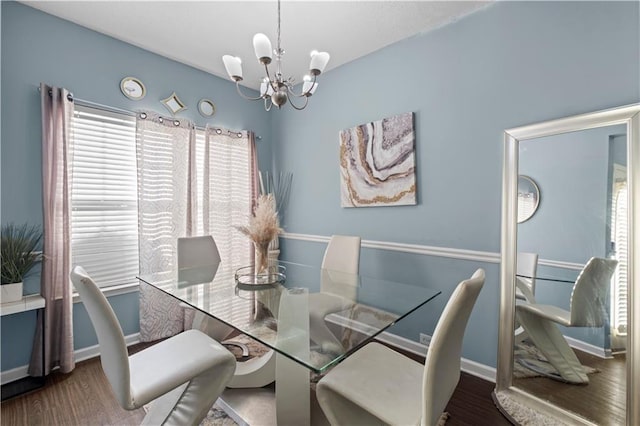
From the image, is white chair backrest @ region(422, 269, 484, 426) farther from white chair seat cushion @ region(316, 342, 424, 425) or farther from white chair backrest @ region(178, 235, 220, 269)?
white chair backrest @ region(178, 235, 220, 269)

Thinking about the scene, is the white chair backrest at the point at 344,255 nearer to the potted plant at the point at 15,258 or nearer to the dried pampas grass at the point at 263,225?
the dried pampas grass at the point at 263,225

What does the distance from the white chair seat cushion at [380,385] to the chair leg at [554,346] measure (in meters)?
1.02

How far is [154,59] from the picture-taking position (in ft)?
9.11

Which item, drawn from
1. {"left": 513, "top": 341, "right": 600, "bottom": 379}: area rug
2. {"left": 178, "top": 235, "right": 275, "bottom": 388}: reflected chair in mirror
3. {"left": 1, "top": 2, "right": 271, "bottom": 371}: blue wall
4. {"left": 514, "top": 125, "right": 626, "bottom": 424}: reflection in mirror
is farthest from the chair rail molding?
{"left": 1, "top": 2, "right": 271, "bottom": 371}: blue wall

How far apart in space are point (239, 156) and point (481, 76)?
2.51 m

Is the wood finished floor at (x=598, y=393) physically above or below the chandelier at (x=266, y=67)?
below

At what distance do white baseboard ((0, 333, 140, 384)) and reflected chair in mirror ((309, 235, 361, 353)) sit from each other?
1.46m


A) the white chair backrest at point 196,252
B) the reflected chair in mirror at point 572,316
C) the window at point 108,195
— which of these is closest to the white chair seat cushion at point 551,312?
the reflected chair in mirror at point 572,316

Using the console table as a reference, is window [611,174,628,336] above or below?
above

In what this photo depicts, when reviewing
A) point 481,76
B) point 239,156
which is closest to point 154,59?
point 239,156

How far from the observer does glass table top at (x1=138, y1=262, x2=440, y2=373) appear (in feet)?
3.81

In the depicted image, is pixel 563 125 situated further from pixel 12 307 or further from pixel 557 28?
pixel 12 307

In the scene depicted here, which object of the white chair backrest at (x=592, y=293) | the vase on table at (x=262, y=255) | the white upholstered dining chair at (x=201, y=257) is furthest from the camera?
the white upholstered dining chair at (x=201, y=257)

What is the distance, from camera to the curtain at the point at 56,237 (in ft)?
6.94
